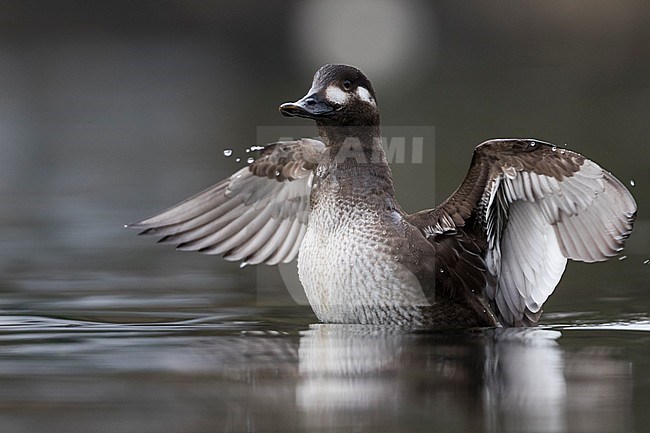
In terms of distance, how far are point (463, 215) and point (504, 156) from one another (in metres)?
0.39

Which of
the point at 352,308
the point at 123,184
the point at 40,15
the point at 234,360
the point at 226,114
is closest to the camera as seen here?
the point at 234,360

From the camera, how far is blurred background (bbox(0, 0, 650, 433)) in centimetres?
547

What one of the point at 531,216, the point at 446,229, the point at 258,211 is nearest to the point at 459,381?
the point at 446,229

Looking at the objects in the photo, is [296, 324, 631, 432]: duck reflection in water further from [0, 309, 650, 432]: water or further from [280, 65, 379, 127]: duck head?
[280, 65, 379, 127]: duck head

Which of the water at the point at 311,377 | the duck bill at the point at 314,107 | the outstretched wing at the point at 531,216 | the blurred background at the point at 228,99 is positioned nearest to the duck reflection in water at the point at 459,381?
the water at the point at 311,377

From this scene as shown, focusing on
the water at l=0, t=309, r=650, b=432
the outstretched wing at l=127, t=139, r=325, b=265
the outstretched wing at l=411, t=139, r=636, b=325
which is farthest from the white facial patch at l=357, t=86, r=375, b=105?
the water at l=0, t=309, r=650, b=432

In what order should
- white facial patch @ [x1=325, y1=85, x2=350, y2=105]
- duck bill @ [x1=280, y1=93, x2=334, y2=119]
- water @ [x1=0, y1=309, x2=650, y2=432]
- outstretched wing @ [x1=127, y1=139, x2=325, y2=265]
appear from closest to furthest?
water @ [x1=0, y1=309, x2=650, y2=432] → duck bill @ [x1=280, y1=93, x2=334, y2=119] → white facial patch @ [x1=325, y1=85, x2=350, y2=105] → outstretched wing @ [x1=127, y1=139, x2=325, y2=265]

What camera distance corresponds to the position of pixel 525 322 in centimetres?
757

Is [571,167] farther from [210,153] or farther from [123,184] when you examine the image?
[210,153]

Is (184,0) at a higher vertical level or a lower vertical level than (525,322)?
higher

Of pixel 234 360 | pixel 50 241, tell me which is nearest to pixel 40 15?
pixel 50 241

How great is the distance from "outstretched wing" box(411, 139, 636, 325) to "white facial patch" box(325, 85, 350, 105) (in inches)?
30.3

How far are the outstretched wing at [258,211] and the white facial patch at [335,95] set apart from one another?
0.86m

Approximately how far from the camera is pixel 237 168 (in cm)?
1631
